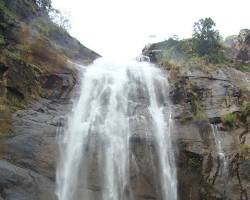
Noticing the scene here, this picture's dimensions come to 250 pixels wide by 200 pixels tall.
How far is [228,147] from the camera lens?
58.7 feet

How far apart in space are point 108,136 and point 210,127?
192 inches

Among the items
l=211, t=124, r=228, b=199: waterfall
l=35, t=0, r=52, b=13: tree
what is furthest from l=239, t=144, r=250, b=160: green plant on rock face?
l=35, t=0, r=52, b=13: tree

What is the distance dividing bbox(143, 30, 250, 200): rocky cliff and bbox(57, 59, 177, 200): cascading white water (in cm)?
63

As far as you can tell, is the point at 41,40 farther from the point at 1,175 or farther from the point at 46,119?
→ the point at 1,175

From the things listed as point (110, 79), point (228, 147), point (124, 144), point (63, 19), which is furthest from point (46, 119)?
point (63, 19)

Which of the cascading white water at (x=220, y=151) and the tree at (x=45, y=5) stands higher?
the tree at (x=45, y=5)

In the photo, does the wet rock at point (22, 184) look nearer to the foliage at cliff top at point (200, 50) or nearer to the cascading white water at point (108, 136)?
the cascading white water at point (108, 136)

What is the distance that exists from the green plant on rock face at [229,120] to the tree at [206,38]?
697 cm

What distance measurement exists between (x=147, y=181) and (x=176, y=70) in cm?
798

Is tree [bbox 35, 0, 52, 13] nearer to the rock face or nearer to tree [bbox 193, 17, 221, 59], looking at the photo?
tree [bbox 193, 17, 221, 59]

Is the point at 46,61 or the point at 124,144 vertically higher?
the point at 46,61

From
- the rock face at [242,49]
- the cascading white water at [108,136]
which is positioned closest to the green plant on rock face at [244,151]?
the cascading white water at [108,136]

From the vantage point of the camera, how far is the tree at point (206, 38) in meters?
25.5

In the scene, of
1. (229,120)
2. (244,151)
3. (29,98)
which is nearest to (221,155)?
(244,151)
